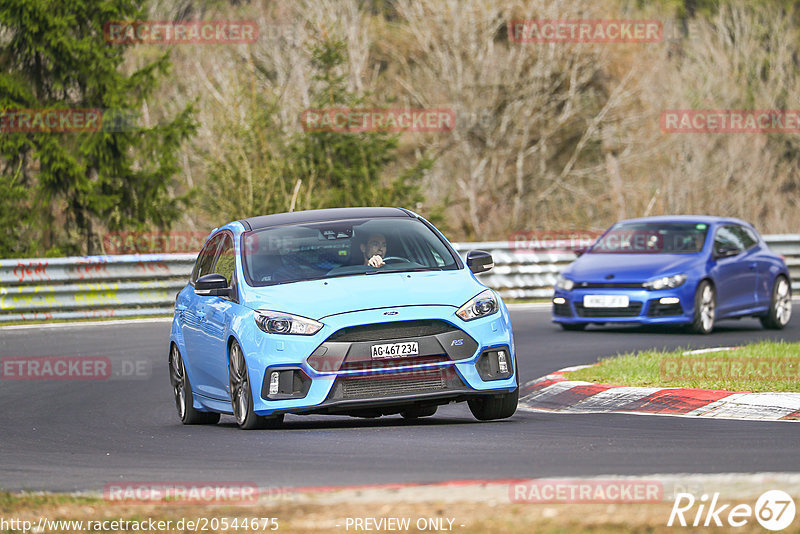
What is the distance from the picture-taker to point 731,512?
5.75 metres

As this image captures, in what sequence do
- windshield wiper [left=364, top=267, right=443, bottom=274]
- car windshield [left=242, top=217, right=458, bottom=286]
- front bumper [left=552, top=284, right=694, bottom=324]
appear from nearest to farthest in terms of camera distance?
windshield wiper [left=364, top=267, right=443, bottom=274] → car windshield [left=242, top=217, right=458, bottom=286] → front bumper [left=552, top=284, right=694, bottom=324]

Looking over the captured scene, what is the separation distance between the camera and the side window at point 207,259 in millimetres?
11698

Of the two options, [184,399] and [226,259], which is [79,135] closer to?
[184,399]

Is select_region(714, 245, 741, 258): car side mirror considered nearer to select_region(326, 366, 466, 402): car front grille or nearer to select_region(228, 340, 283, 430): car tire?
select_region(228, 340, 283, 430): car tire

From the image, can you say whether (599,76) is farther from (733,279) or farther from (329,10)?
(733,279)

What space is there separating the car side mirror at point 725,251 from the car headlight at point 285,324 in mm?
10493

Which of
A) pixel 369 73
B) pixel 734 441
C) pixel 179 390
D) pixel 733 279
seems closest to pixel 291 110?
pixel 369 73

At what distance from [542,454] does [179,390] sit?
15.0ft

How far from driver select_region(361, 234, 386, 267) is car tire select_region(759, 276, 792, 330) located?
10395 mm

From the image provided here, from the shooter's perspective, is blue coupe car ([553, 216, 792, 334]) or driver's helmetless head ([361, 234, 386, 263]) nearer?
driver's helmetless head ([361, 234, 386, 263])

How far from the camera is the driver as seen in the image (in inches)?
412

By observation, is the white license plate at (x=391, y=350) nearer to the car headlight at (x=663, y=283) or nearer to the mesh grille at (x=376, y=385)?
the mesh grille at (x=376, y=385)

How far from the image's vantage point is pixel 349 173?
29703 mm

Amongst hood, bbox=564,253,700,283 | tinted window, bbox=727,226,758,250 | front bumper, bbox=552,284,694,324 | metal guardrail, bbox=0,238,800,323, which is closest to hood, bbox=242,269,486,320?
front bumper, bbox=552,284,694,324
